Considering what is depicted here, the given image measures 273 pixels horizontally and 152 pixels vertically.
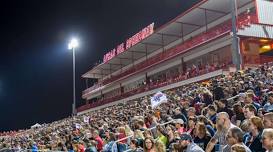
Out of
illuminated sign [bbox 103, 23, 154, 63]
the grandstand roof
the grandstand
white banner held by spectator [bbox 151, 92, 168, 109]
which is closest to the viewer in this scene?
the grandstand

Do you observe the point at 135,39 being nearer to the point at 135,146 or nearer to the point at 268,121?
the point at 135,146

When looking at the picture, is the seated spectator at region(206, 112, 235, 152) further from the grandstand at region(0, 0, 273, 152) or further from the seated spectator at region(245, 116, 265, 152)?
the seated spectator at region(245, 116, 265, 152)

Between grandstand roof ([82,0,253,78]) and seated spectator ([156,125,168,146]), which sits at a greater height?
grandstand roof ([82,0,253,78])

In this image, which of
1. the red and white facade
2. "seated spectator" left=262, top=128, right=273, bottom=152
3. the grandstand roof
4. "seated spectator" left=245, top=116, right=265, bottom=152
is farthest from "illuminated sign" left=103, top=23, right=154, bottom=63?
"seated spectator" left=262, top=128, right=273, bottom=152

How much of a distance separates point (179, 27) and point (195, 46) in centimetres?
611

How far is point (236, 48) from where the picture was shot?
19.0m

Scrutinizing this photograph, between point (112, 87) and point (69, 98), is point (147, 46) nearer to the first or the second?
point (112, 87)

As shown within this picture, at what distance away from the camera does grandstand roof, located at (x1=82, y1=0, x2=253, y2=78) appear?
31.6m

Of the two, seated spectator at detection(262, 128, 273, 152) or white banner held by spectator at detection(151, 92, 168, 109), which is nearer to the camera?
seated spectator at detection(262, 128, 273, 152)

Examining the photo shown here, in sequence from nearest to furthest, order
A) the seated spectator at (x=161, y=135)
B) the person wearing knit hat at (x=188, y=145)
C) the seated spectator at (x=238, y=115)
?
the person wearing knit hat at (x=188, y=145)
the seated spectator at (x=238, y=115)
the seated spectator at (x=161, y=135)

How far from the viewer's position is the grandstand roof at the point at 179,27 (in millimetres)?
31562

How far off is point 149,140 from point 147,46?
38602mm

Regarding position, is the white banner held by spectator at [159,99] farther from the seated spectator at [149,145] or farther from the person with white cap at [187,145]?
the person with white cap at [187,145]

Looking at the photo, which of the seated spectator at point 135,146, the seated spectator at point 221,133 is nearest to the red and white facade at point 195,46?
the seated spectator at point 135,146
